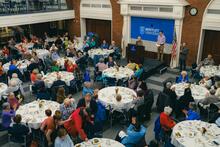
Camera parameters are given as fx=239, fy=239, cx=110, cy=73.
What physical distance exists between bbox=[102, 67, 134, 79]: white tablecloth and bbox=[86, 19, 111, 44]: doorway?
6.61 meters

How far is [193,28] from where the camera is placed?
1249 cm

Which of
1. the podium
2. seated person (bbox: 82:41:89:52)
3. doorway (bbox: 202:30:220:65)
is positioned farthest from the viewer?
seated person (bbox: 82:41:89:52)

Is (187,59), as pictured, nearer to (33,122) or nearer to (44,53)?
(44,53)

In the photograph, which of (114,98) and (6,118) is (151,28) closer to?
(114,98)

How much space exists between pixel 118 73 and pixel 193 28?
16.8 ft

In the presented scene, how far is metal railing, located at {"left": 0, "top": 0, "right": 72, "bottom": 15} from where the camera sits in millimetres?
14148

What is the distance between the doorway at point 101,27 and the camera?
16847 mm

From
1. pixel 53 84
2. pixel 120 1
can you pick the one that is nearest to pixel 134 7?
pixel 120 1

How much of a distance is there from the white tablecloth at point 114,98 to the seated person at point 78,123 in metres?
1.40

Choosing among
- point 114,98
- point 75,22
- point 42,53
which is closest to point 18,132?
point 114,98

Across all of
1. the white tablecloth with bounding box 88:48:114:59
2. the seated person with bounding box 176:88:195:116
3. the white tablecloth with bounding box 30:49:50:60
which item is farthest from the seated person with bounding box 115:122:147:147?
the white tablecloth with bounding box 30:49:50:60

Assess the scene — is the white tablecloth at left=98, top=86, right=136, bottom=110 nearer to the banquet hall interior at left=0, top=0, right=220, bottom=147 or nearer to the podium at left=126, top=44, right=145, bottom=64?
the banquet hall interior at left=0, top=0, right=220, bottom=147

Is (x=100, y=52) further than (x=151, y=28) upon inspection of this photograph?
No

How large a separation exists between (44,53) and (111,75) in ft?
17.3
